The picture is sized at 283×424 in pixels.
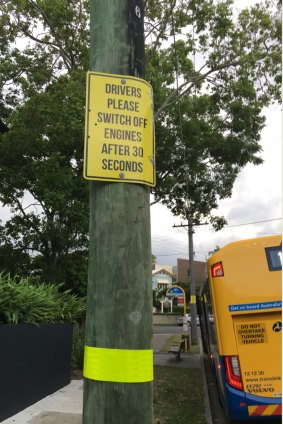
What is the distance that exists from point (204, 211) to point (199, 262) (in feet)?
119

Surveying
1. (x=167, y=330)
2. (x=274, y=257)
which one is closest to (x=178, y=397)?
(x=274, y=257)

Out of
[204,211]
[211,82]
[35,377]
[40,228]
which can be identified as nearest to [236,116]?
[211,82]

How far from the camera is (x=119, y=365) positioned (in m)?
2.00

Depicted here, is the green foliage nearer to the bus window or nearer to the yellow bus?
the yellow bus

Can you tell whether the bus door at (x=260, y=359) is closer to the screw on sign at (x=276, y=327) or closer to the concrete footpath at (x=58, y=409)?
the screw on sign at (x=276, y=327)

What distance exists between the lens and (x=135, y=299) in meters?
2.08

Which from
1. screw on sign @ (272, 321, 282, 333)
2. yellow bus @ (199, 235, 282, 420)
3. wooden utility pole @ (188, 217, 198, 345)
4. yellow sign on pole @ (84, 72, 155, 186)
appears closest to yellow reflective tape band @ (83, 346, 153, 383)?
yellow sign on pole @ (84, 72, 155, 186)

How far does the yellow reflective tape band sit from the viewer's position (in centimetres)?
200

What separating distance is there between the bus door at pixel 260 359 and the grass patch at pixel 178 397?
1.83 m

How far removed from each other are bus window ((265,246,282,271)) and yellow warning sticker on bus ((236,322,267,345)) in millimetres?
844

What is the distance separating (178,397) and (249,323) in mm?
4062

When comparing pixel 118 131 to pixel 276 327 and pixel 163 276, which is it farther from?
pixel 163 276

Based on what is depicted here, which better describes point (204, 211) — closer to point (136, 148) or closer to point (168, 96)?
point (168, 96)

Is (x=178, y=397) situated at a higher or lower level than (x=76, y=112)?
lower
